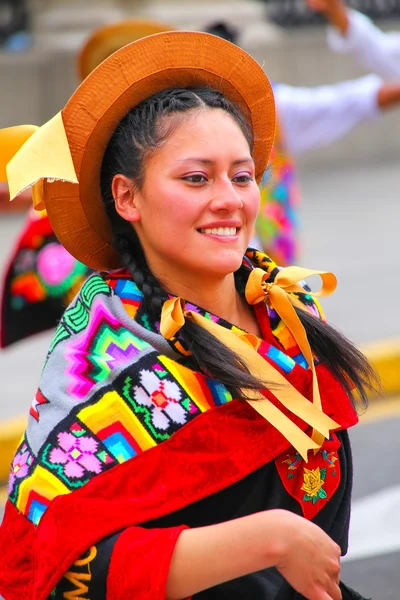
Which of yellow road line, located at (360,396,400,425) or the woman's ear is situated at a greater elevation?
the woman's ear

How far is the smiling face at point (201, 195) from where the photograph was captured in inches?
89.8

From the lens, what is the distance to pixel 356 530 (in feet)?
15.4

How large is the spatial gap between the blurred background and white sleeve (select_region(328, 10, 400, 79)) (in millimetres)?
1572

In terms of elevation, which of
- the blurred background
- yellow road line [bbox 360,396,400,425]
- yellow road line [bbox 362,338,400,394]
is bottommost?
yellow road line [bbox 360,396,400,425]

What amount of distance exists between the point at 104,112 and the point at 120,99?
41 millimetres

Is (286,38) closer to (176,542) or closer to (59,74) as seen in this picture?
(59,74)

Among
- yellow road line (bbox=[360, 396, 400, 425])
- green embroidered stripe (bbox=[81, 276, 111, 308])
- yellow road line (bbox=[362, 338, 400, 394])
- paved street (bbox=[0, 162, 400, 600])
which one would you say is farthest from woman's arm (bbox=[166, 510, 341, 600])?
yellow road line (bbox=[362, 338, 400, 394])

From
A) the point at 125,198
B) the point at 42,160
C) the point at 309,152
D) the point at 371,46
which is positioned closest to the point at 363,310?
the point at 371,46

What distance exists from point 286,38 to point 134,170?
11880 mm

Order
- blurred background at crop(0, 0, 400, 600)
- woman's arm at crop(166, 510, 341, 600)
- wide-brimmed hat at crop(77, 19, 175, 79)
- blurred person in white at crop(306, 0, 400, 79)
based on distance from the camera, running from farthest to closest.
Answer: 1. blurred background at crop(0, 0, 400, 600)
2. blurred person in white at crop(306, 0, 400, 79)
3. wide-brimmed hat at crop(77, 19, 175, 79)
4. woman's arm at crop(166, 510, 341, 600)

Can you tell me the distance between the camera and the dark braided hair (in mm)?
2225

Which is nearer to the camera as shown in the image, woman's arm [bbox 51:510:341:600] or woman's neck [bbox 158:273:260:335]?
woman's arm [bbox 51:510:341:600]

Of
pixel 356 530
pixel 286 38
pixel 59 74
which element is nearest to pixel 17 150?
pixel 356 530

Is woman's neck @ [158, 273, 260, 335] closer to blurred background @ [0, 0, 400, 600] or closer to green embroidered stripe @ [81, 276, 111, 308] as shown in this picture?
green embroidered stripe @ [81, 276, 111, 308]
